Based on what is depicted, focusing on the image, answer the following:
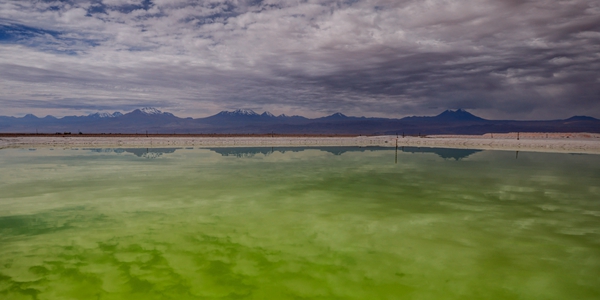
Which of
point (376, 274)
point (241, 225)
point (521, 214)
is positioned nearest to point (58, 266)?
point (241, 225)

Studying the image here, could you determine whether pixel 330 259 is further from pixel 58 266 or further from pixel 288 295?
pixel 58 266

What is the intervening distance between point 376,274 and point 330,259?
40.0 inches

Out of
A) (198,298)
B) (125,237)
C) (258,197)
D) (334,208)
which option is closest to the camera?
(198,298)

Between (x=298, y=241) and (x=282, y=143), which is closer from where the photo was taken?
(x=298, y=241)

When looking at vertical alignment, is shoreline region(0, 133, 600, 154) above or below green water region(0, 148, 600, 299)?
above

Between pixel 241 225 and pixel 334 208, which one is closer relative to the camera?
pixel 241 225

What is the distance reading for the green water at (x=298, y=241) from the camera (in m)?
5.83

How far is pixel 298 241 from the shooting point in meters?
8.05

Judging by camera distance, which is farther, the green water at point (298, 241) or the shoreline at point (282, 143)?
the shoreline at point (282, 143)

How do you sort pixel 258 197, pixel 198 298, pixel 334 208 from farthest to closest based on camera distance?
pixel 258 197 → pixel 334 208 → pixel 198 298

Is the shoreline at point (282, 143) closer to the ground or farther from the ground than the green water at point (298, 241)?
farther from the ground

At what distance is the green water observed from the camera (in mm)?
5832

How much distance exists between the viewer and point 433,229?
354 inches

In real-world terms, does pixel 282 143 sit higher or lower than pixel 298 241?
higher
